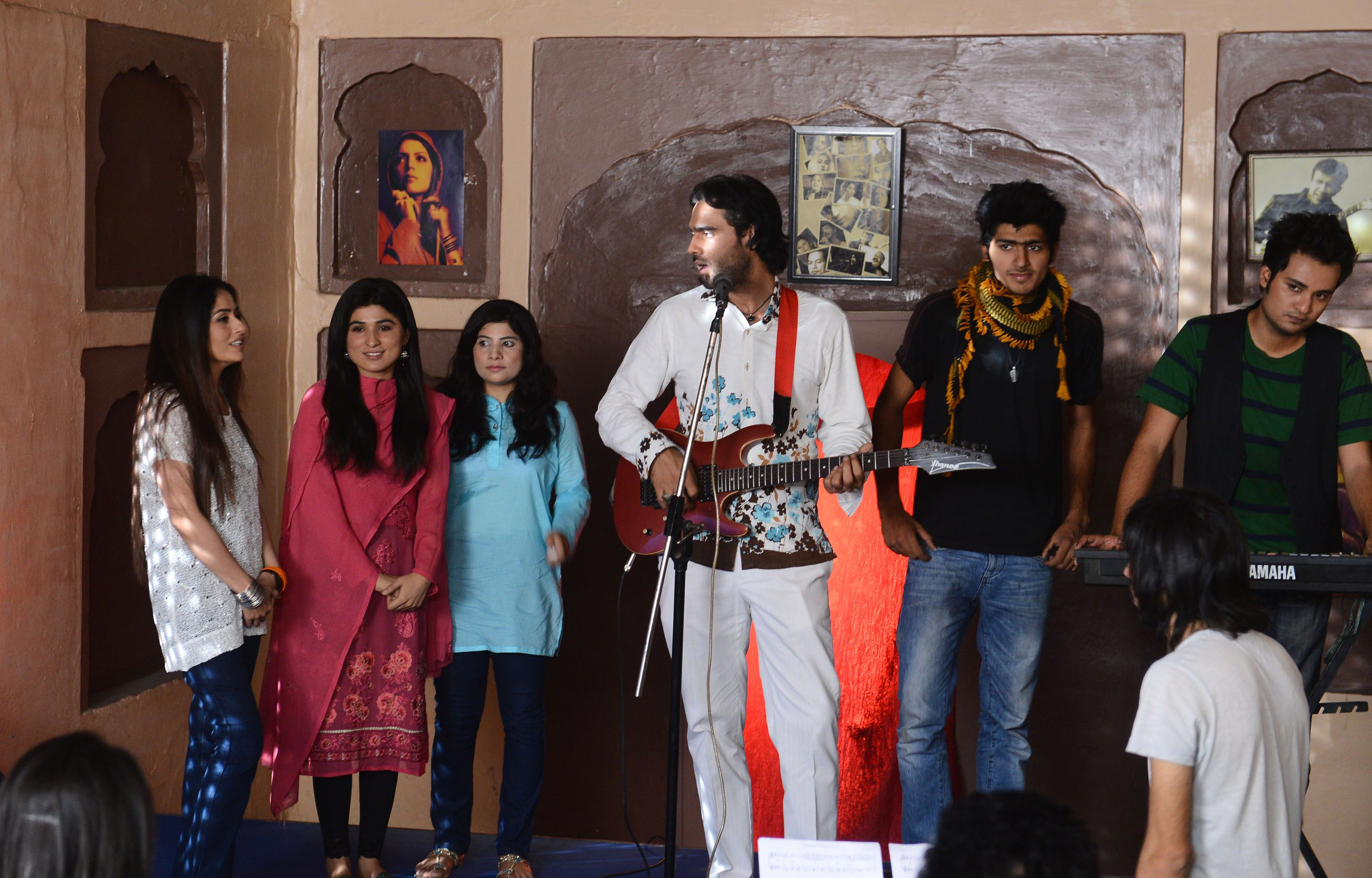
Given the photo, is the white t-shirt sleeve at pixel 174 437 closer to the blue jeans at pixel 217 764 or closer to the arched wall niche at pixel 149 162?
the blue jeans at pixel 217 764

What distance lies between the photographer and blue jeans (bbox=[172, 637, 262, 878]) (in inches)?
114

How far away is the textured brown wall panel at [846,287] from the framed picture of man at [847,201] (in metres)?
0.05

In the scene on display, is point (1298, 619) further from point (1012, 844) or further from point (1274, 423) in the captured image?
point (1012, 844)

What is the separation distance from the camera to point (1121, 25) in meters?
3.87

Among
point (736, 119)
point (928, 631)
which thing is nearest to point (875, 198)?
point (736, 119)

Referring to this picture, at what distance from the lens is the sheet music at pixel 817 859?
2.09m

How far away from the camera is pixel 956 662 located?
3.26 m

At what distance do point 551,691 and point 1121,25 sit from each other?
2.90 meters

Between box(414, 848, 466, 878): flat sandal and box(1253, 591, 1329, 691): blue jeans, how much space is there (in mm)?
2195

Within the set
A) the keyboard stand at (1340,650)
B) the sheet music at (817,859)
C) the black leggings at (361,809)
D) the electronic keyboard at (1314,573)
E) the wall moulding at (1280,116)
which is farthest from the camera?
the wall moulding at (1280,116)

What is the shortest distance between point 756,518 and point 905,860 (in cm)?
102

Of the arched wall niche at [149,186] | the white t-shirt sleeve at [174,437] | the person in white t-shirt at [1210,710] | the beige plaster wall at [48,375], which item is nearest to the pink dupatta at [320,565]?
the white t-shirt sleeve at [174,437]

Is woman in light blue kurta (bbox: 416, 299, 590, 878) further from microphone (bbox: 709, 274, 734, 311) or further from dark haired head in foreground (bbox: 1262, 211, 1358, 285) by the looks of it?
dark haired head in foreground (bbox: 1262, 211, 1358, 285)

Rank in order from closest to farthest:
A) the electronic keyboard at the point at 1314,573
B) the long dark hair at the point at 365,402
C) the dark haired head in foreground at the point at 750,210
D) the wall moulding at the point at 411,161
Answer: the electronic keyboard at the point at 1314,573
the dark haired head in foreground at the point at 750,210
the long dark hair at the point at 365,402
the wall moulding at the point at 411,161
